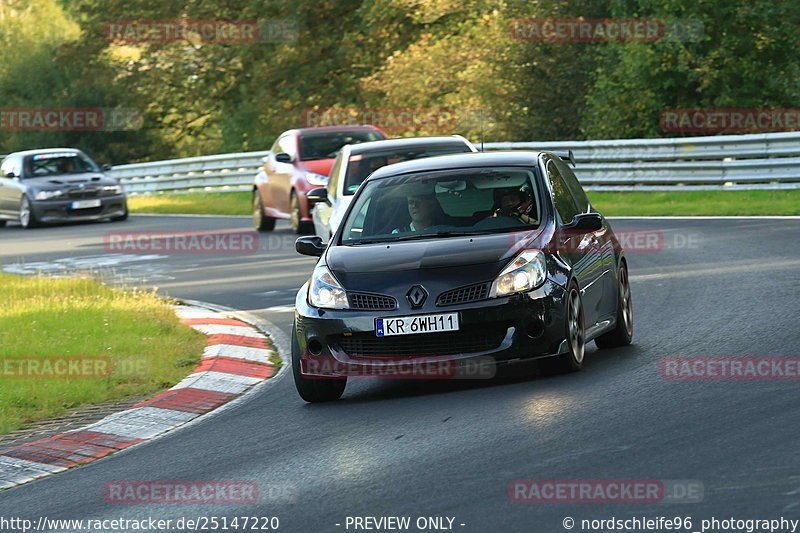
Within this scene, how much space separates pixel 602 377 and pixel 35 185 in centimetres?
2268

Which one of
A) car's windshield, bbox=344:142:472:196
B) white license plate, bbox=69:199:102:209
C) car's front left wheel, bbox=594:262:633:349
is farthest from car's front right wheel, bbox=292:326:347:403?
white license plate, bbox=69:199:102:209

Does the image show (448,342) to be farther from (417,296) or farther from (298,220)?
(298,220)

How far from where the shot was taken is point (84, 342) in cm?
1237

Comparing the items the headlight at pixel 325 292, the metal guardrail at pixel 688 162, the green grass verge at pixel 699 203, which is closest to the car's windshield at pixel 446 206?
the headlight at pixel 325 292

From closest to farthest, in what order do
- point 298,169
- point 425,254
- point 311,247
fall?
point 425,254
point 311,247
point 298,169

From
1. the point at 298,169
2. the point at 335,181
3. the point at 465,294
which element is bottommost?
the point at 298,169

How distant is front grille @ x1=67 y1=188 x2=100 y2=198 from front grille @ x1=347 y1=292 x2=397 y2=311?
21329mm

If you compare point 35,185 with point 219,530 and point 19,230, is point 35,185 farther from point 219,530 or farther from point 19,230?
point 219,530

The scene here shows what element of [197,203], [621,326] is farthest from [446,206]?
[197,203]

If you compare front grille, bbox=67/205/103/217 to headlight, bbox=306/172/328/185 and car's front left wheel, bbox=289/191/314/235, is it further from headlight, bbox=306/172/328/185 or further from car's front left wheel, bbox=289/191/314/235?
headlight, bbox=306/172/328/185

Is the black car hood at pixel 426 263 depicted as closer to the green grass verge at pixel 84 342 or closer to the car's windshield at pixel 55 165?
the green grass verge at pixel 84 342

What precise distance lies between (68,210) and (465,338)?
2196cm

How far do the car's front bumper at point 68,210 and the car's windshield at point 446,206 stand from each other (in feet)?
66.1

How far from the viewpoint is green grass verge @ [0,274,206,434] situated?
1018cm
